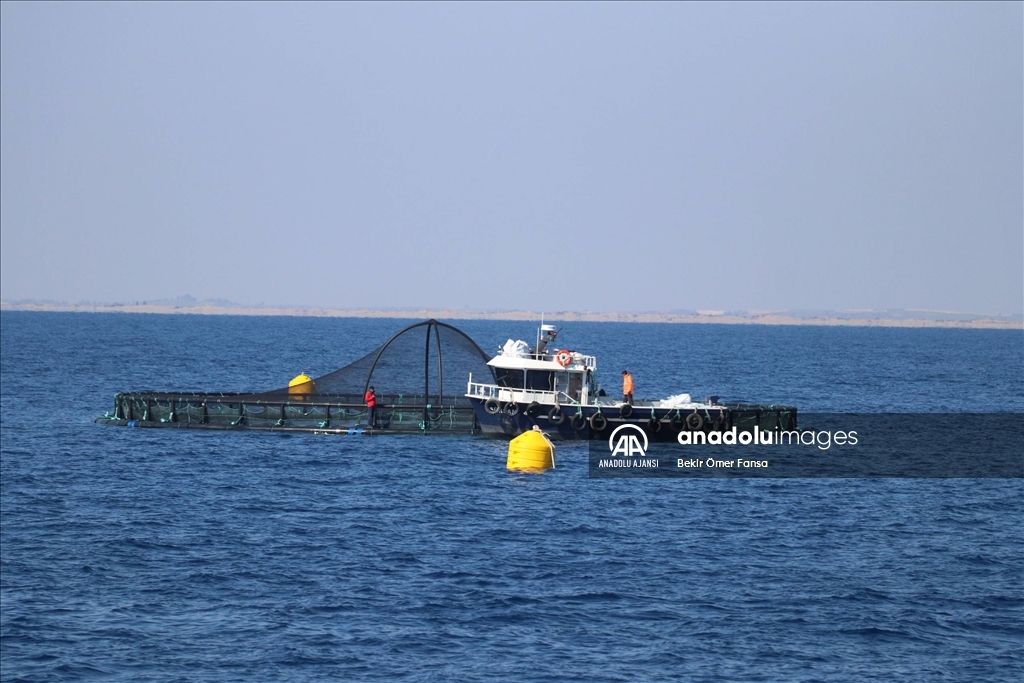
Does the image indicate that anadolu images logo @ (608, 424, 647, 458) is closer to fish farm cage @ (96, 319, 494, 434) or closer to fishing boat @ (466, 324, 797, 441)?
fishing boat @ (466, 324, 797, 441)

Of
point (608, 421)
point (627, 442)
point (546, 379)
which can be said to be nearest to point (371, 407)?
point (546, 379)

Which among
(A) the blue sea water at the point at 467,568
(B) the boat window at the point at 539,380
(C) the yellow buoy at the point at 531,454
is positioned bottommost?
(A) the blue sea water at the point at 467,568

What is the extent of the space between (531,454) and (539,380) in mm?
7160

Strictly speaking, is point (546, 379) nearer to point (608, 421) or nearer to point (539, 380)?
point (539, 380)

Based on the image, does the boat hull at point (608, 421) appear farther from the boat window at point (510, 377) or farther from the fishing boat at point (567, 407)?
the boat window at point (510, 377)

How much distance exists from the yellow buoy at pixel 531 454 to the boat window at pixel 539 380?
607cm

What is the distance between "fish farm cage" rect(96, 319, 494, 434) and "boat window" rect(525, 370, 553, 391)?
4.28 m

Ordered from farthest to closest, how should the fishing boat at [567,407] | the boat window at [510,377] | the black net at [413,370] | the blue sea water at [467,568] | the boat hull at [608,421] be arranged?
1. the black net at [413,370]
2. the boat window at [510,377]
3. the fishing boat at [567,407]
4. the boat hull at [608,421]
5. the blue sea water at [467,568]

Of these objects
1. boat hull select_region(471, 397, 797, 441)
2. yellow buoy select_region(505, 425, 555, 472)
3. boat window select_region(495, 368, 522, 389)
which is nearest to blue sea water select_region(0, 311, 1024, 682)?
yellow buoy select_region(505, 425, 555, 472)

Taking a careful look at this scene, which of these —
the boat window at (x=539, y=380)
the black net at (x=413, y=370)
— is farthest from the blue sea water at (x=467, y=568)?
the black net at (x=413, y=370)

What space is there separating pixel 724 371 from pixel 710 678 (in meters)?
112

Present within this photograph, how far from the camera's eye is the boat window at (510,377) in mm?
57312

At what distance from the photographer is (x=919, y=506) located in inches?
1766

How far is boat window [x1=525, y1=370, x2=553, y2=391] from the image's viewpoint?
187 feet
